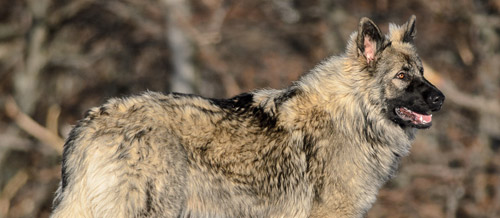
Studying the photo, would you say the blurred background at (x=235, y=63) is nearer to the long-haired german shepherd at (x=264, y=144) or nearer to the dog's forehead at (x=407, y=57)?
the dog's forehead at (x=407, y=57)

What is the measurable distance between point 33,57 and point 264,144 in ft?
49.8

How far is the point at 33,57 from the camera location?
20.4m

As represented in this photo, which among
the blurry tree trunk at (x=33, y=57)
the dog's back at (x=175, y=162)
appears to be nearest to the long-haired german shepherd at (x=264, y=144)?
the dog's back at (x=175, y=162)

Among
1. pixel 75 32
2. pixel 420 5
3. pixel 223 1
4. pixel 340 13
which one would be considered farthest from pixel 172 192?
pixel 75 32

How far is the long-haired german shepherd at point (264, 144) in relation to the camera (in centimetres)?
571

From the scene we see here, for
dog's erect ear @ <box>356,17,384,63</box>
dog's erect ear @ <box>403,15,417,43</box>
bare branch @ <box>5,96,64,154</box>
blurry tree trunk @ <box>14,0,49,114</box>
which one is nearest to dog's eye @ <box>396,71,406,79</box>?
dog's erect ear @ <box>356,17,384,63</box>

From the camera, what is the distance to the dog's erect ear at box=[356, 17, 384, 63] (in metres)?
6.68

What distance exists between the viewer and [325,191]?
645cm

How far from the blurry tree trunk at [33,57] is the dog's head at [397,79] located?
14.9 metres

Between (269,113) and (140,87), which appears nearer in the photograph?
(269,113)

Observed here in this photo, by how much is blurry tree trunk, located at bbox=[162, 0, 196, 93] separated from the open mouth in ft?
33.3

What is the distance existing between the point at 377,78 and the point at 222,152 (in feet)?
5.25

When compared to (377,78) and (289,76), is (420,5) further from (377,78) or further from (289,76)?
(377,78)

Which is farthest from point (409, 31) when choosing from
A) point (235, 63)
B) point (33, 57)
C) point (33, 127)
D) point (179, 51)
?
point (235, 63)
